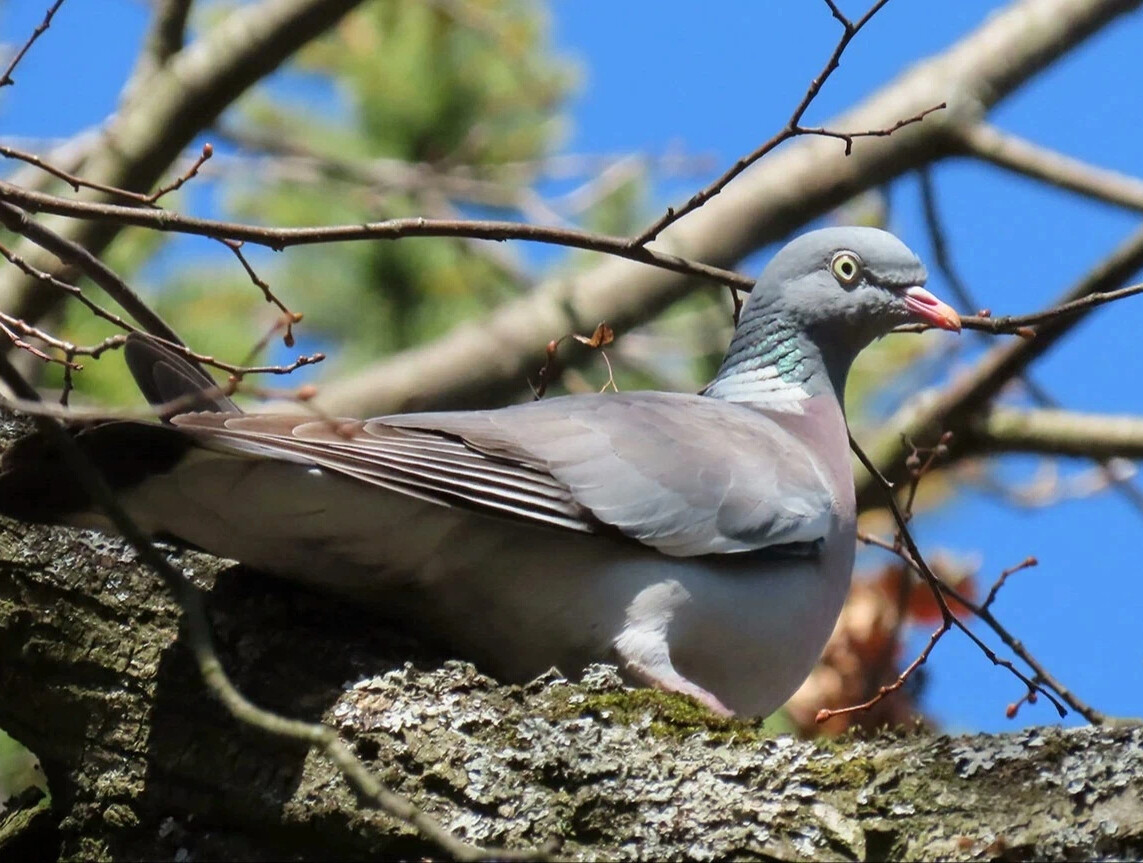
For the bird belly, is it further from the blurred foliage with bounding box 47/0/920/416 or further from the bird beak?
the blurred foliage with bounding box 47/0/920/416

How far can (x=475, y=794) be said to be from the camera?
2.54 meters

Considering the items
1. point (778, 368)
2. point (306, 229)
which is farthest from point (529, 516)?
point (778, 368)

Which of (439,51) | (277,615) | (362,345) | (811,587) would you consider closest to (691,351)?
(362,345)

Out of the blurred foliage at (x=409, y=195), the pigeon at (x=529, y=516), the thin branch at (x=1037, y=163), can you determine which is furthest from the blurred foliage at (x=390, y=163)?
the pigeon at (x=529, y=516)

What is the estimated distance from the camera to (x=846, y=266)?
399cm

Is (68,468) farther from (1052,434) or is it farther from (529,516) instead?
(1052,434)

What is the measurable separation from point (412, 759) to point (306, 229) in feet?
3.24

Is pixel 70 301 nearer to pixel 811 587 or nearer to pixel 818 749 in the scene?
pixel 811 587

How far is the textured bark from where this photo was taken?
7.72 ft

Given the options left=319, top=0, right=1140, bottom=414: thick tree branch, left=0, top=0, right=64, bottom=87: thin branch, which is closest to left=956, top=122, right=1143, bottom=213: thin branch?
left=319, top=0, right=1140, bottom=414: thick tree branch

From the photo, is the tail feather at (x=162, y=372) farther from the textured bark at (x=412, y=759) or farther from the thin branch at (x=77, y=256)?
the textured bark at (x=412, y=759)

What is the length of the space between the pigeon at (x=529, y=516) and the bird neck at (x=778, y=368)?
13.9 inches

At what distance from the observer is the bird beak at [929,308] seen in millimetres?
3708

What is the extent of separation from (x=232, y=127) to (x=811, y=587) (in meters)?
4.36
